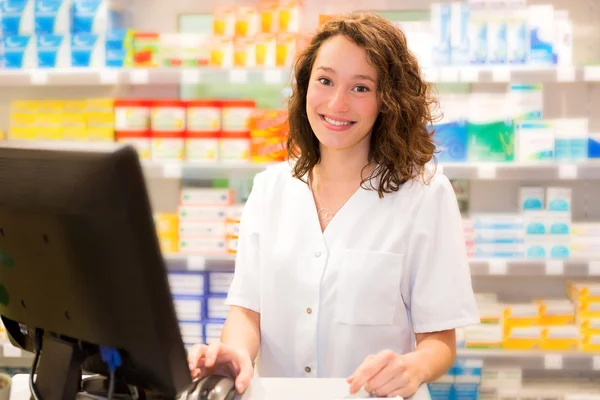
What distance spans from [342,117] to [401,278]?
0.43 metres

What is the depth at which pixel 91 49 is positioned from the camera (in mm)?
3264

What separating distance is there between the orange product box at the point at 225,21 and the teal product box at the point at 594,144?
5.78ft

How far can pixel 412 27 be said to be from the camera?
3.08 meters

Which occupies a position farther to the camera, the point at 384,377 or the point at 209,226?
the point at 209,226

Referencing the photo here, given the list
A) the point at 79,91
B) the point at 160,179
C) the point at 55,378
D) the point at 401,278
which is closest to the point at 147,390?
the point at 55,378

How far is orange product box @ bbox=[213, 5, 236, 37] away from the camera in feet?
10.5

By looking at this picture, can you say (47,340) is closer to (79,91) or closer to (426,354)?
(426,354)

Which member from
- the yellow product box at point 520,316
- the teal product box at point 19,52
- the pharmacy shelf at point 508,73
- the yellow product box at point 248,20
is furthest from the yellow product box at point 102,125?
the yellow product box at point 520,316

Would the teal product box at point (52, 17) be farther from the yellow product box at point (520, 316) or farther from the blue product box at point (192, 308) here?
the yellow product box at point (520, 316)

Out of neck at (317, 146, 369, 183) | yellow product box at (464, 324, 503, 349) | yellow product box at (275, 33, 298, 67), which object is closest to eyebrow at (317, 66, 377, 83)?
neck at (317, 146, 369, 183)

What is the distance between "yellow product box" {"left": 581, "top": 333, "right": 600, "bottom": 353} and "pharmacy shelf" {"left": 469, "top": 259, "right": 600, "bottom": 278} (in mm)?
317

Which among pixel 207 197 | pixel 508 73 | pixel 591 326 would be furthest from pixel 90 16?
pixel 591 326

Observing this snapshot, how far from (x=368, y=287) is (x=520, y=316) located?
1.80m

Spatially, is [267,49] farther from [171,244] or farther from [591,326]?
[591,326]
